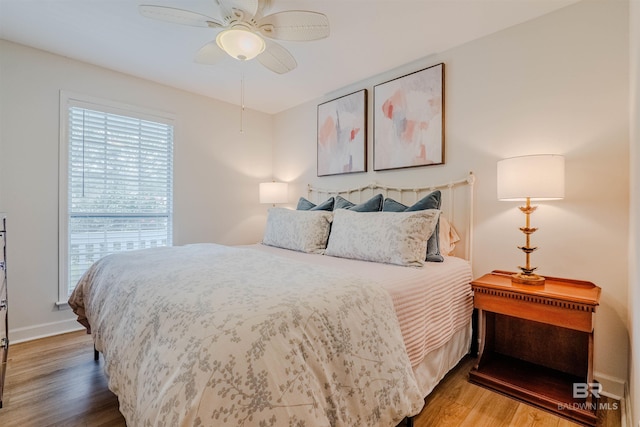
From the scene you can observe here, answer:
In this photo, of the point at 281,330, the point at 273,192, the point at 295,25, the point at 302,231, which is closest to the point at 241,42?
the point at 295,25

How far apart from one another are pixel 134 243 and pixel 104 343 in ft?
6.33

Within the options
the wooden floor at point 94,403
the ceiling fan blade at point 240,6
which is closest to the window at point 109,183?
the wooden floor at point 94,403

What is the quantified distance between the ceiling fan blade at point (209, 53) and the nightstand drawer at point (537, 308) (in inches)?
91.6

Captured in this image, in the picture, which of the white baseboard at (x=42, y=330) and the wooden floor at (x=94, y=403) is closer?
the wooden floor at (x=94, y=403)

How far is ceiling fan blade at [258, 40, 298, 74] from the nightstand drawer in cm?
200

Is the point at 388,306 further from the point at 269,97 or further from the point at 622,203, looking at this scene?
the point at 269,97

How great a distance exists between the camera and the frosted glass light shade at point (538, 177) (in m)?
1.69

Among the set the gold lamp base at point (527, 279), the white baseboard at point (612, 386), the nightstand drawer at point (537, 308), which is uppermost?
the gold lamp base at point (527, 279)

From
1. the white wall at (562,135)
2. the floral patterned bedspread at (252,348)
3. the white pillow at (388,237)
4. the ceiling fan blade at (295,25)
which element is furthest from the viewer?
the white pillow at (388,237)

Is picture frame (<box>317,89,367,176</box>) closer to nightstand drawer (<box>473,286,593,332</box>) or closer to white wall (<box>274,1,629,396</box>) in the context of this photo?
white wall (<box>274,1,629,396</box>)

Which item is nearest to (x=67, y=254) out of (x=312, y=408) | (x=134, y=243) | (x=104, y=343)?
(x=134, y=243)

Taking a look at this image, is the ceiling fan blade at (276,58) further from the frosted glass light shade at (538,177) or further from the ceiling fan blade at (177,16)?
the frosted glass light shade at (538,177)

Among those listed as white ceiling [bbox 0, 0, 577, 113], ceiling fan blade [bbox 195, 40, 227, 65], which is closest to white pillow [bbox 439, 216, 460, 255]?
white ceiling [bbox 0, 0, 577, 113]

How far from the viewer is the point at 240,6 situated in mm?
1595
